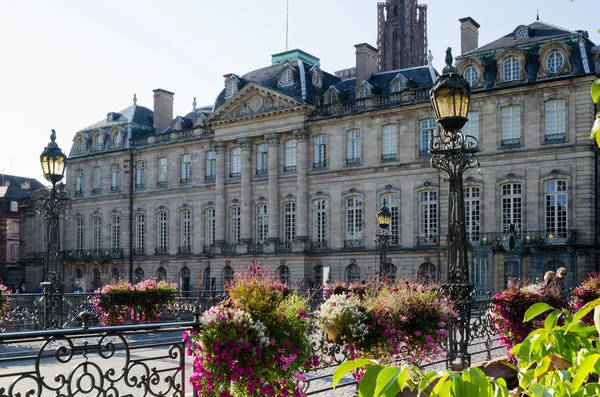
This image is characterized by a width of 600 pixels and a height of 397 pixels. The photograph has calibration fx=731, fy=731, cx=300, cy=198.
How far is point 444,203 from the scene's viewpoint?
37438 millimetres

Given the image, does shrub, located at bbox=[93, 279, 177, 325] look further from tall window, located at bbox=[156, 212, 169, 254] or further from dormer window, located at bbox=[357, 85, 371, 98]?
tall window, located at bbox=[156, 212, 169, 254]

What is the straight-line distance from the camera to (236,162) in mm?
46156

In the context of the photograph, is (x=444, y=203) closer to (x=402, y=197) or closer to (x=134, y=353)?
(x=402, y=197)

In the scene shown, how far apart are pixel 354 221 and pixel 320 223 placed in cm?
230

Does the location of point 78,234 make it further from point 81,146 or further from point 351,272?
point 351,272

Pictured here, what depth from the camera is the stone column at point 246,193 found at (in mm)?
44688

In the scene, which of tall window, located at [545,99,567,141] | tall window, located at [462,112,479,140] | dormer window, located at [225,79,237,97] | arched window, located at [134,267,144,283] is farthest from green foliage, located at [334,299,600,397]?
arched window, located at [134,267,144,283]

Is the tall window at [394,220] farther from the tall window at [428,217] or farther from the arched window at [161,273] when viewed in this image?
the arched window at [161,273]

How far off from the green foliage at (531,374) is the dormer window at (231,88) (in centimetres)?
4494

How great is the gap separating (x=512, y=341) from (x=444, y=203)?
2579 centimetres

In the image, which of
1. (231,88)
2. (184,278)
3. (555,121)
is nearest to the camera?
(555,121)

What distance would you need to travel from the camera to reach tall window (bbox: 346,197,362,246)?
40.5m

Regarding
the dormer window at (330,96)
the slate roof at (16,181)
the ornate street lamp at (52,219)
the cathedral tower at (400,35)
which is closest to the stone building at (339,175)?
the dormer window at (330,96)

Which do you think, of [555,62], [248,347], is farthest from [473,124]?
[248,347]
